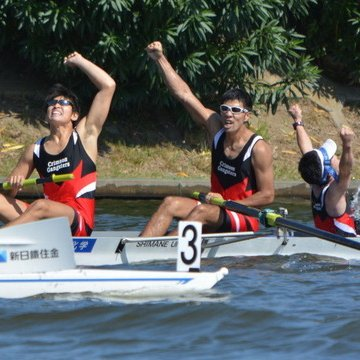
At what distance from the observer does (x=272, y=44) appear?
1734cm

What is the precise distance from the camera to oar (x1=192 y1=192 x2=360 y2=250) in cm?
999

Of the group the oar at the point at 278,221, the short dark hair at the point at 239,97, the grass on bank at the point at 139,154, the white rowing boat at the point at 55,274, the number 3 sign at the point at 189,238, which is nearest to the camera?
the number 3 sign at the point at 189,238

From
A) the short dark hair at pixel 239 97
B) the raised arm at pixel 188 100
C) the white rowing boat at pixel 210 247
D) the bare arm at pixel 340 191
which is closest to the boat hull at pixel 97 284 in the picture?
the white rowing boat at pixel 210 247

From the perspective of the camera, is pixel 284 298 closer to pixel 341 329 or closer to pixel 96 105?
pixel 341 329

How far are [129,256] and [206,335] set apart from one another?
7.91 ft

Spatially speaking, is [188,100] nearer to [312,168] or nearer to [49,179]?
[312,168]

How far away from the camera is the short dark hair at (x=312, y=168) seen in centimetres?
1098

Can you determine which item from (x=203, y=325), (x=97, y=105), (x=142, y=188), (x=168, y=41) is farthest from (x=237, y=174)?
(x=168, y=41)

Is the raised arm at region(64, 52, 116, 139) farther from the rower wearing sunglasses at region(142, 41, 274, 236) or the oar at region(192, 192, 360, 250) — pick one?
the oar at region(192, 192, 360, 250)

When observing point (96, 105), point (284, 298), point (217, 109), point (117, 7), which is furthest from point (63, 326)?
point (217, 109)

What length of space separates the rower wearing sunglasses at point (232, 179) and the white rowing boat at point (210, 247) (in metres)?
0.14

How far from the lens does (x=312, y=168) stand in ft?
36.0

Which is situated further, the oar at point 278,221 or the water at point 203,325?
the oar at point 278,221

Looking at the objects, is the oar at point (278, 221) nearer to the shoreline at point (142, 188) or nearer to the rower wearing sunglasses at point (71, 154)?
the rower wearing sunglasses at point (71, 154)
